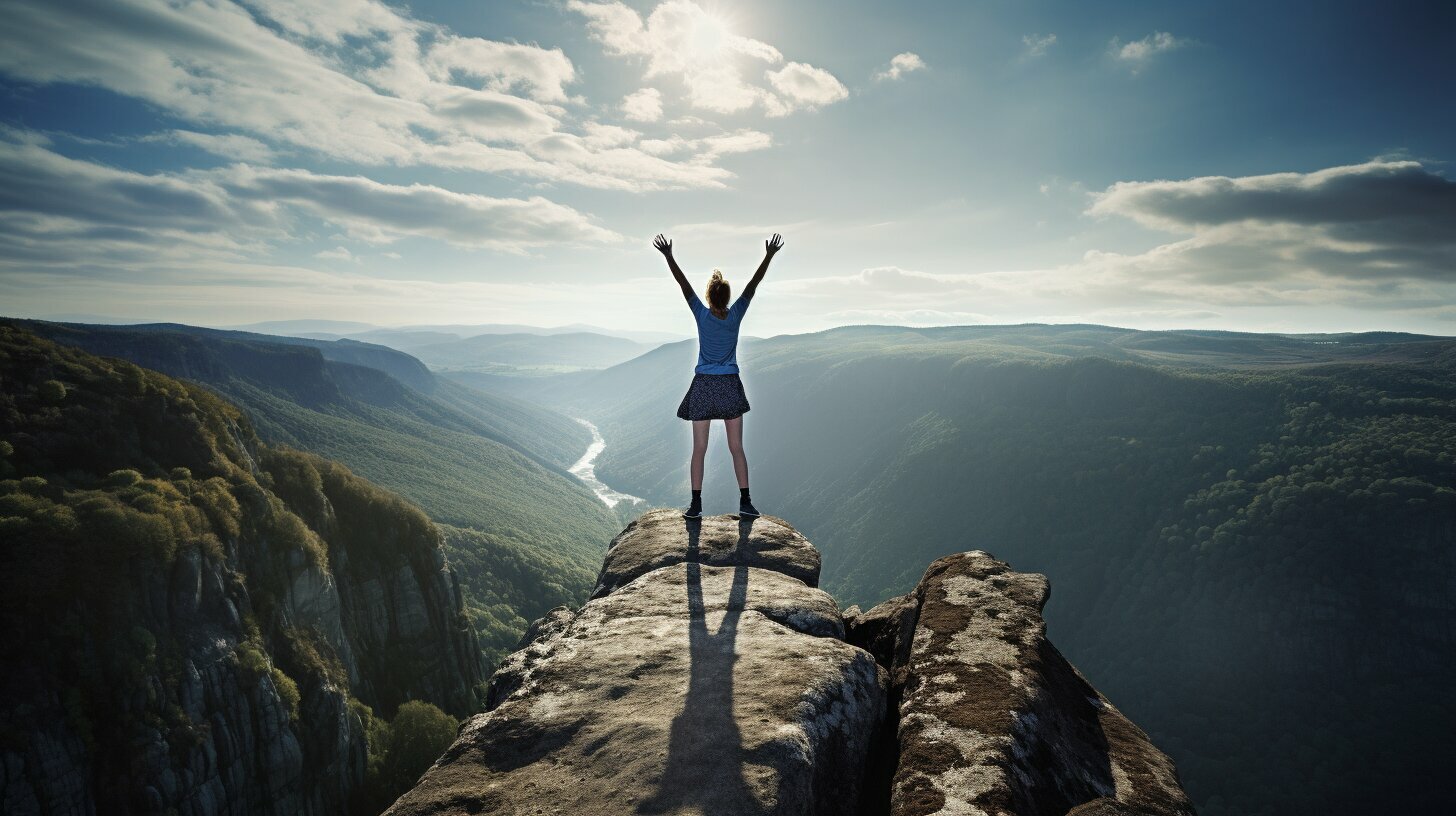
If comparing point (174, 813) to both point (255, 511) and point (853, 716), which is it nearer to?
point (255, 511)

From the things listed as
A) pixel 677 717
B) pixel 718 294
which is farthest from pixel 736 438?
pixel 677 717

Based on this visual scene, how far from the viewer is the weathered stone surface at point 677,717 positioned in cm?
510

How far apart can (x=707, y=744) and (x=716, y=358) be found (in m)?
7.32

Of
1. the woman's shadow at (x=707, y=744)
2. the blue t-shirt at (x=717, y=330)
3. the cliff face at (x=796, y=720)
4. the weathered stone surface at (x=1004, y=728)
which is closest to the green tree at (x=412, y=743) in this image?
the blue t-shirt at (x=717, y=330)

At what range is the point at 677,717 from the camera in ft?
19.9

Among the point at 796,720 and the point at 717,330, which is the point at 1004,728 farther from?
the point at 717,330

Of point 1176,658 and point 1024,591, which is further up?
point 1024,591

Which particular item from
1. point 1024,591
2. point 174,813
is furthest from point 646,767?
point 174,813

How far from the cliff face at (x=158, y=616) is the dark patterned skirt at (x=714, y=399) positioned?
6039cm

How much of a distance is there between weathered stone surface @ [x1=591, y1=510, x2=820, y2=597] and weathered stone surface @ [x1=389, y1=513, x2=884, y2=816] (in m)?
1.45

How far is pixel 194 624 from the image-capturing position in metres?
50.1

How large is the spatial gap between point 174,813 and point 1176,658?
757 ft

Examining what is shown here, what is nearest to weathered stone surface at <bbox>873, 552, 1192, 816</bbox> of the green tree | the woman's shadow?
the woman's shadow

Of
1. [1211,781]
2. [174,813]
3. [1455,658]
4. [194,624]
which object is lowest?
[1211,781]
